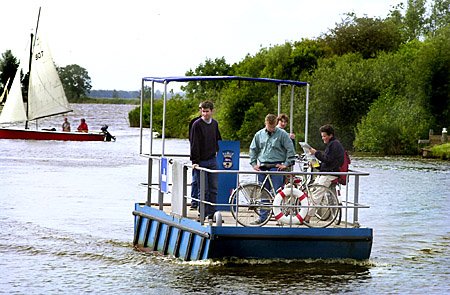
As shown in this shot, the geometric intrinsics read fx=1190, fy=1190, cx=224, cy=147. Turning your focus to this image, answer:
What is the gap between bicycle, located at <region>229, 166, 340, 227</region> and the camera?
18.3 m

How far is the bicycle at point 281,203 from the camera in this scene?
1834 centimetres

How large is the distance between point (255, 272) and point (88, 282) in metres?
2.63

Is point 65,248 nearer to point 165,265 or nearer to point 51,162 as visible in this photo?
point 165,265

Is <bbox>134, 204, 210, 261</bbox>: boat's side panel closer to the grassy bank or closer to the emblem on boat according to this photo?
the emblem on boat

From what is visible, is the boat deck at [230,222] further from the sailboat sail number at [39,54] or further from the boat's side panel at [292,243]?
the sailboat sail number at [39,54]

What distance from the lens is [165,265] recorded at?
19.3 metres

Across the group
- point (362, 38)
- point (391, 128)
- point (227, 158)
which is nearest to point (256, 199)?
point (227, 158)

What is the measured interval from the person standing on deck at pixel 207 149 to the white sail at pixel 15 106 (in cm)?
6555

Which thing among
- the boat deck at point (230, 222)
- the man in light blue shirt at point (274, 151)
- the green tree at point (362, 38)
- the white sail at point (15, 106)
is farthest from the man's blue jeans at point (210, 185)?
the green tree at point (362, 38)

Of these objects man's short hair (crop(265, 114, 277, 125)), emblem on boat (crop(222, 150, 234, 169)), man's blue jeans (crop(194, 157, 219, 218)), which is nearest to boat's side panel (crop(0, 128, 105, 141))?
emblem on boat (crop(222, 150, 234, 169))

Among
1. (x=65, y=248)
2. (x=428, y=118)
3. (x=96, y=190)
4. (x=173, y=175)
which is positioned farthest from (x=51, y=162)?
(x=173, y=175)

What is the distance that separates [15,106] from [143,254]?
64.6 m

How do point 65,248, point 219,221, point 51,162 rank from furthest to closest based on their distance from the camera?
point 51,162, point 65,248, point 219,221

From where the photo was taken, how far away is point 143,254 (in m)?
21.1
